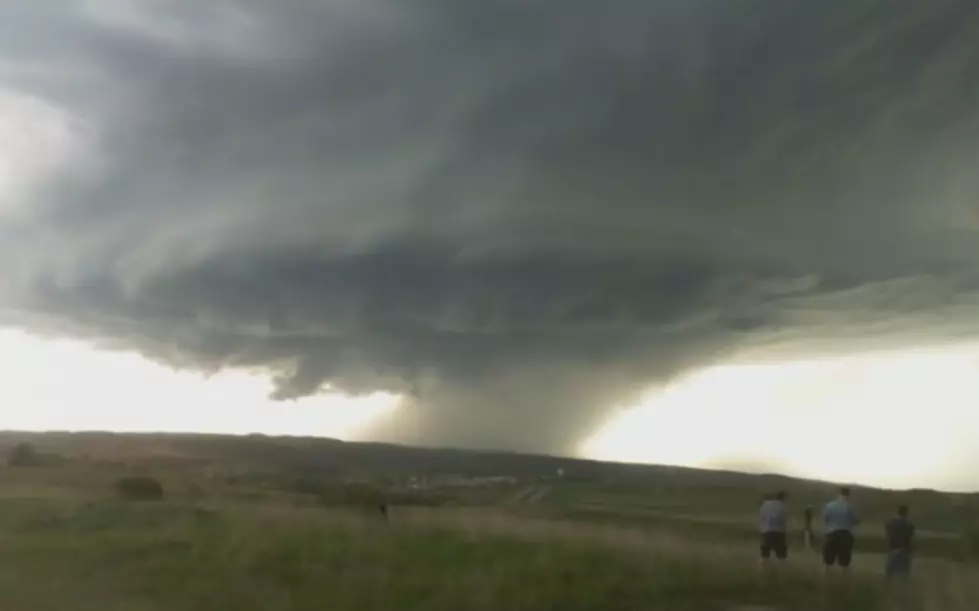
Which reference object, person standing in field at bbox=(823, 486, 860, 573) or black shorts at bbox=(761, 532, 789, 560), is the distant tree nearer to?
black shorts at bbox=(761, 532, 789, 560)

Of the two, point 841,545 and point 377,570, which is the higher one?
point 841,545

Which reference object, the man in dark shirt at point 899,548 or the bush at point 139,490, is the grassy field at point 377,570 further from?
the bush at point 139,490

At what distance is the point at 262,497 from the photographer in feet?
174

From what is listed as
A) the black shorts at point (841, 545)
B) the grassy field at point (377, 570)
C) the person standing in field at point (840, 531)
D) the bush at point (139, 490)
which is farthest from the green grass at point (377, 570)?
the bush at point (139, 490)

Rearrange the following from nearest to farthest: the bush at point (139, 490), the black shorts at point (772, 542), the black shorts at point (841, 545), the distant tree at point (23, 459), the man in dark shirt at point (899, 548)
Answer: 1. the man in dark shirt at point (899, 548)
2. the black shorts at point (841, 545)
3. the black shorts at point (772, 542)
4. the bush at point (139, 490)
5. the distant tree at point (23, 459)

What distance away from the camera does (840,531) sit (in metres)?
24.2

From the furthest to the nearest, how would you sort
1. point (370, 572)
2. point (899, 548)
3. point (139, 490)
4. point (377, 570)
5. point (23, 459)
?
point (23, 459) < point (139, 490) < point (899, 548) < point (377, 570) < point (370, 572)

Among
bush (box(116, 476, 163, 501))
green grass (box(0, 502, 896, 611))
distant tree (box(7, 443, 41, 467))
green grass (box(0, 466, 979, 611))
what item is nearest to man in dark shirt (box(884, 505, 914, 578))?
green grass (box(0, 466, 979, 611))

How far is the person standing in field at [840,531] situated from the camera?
24.2m

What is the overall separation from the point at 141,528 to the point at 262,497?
76.1 ft

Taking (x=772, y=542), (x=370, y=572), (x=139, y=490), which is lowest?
(x=370, y=572)

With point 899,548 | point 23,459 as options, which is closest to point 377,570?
point 899,548

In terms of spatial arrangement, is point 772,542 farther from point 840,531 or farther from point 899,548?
point 899,548

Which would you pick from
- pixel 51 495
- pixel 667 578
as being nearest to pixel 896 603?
pixel 667 578
